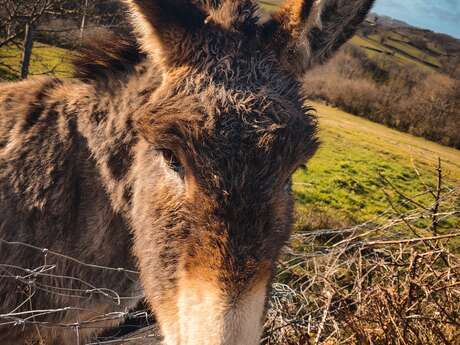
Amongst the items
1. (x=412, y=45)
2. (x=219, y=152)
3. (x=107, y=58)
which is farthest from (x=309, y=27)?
(x=412, y=45)

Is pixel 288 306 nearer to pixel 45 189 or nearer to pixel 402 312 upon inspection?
pixel 402 312

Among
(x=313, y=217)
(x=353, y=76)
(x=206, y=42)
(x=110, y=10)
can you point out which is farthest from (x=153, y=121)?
(x=353, y=76)

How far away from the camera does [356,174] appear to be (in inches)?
638

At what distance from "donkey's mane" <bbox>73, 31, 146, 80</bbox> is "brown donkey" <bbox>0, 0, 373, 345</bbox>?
1cm

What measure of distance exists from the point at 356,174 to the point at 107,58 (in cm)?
1463

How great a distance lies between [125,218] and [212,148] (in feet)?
4.01

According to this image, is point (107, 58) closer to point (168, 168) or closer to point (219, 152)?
point (168, 168)

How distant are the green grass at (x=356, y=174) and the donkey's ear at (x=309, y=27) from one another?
12.6 ft

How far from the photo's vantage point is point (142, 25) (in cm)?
268

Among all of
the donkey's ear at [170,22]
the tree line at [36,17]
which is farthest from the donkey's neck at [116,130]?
the tree line at [36,17]

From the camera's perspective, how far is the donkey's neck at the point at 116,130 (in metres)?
2.81

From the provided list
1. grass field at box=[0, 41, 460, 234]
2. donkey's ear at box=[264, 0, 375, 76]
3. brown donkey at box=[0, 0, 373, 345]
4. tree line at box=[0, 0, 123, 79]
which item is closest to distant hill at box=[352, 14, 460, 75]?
grass field at box=[0, 41, 460, 234]

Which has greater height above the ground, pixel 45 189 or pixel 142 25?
pixel 142 25

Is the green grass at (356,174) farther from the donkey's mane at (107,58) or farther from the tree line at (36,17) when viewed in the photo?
the tree line at (36,17)
